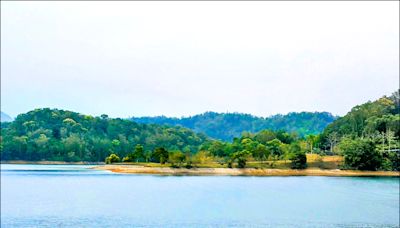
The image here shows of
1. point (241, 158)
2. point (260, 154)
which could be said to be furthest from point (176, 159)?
point (260, 154)

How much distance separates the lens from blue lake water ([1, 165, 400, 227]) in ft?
86.7

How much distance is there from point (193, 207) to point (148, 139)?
238 feet

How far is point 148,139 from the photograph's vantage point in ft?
341

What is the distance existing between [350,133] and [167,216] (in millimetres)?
71497

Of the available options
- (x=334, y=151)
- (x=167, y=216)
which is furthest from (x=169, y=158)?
(x=167, y=216)

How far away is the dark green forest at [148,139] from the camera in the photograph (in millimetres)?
80750

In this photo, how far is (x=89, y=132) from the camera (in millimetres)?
97875

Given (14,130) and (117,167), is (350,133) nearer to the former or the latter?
(117,167)

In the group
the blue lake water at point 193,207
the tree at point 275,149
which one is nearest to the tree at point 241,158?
the tree at point 275,149

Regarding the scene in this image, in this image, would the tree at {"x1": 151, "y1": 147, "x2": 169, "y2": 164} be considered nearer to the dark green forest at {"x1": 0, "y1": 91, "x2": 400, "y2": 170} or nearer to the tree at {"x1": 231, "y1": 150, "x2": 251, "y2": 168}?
the dark green forest at {"x1": 0, "y1": 91, "x2": 400, "y2": 170}

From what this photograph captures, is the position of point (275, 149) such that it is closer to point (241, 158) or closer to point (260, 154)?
point (260, 154)

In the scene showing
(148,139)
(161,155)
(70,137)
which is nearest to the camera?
(161,155)

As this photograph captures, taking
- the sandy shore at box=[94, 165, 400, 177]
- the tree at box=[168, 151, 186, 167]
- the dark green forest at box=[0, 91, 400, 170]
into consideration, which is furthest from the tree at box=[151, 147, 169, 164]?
the dark green forest at box=[0, 91, 400, 170]

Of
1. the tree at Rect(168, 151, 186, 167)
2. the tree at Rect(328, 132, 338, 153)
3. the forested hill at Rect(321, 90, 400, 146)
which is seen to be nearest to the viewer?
the tree at Rect(168, 151, 186, 167)
